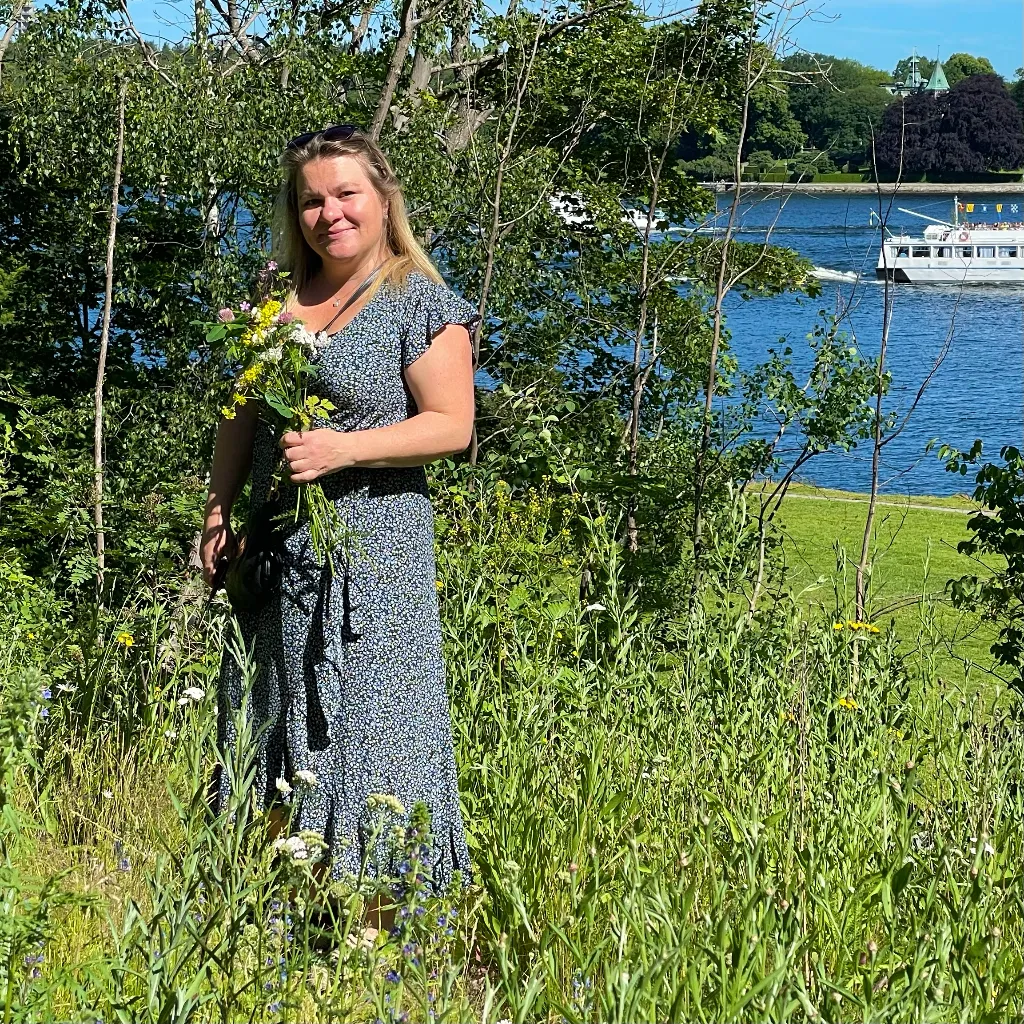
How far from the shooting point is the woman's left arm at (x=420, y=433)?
2389 millimetres

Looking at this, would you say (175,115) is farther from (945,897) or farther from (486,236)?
(945,897)

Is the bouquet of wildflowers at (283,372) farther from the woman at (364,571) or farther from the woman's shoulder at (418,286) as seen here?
the woman's shoulder at (418,286)

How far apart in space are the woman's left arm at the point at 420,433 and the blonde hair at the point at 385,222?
19 cm

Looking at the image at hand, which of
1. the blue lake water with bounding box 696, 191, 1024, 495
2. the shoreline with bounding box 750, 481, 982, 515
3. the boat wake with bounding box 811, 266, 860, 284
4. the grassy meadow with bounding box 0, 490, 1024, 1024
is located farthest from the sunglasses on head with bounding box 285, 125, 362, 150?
the shoreline with bounding box 750, 481, 982, 515

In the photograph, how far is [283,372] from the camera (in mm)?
2451

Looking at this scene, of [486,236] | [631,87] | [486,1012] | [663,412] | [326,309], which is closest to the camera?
[486,1012]

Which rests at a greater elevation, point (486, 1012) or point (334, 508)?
point (334, 508)

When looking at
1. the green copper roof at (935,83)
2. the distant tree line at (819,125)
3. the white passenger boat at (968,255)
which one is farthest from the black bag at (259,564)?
the white passenger boat at (968,255)

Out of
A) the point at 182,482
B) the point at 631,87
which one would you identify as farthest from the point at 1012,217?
the point at 182,482

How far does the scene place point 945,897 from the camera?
2.07 m

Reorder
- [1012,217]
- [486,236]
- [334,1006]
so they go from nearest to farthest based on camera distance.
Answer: [334,1006] → [486,236] → [1012,217]

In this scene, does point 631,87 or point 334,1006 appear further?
point 631,87

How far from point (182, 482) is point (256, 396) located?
4047mm

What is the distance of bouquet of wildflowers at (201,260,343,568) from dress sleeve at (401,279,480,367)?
216 millimetres
